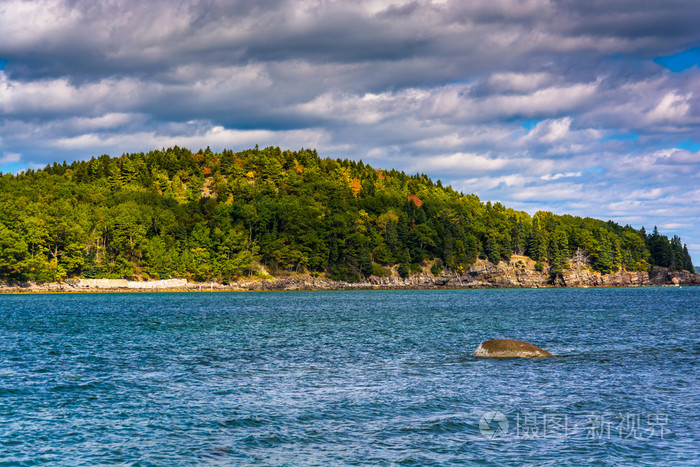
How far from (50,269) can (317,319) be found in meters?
117

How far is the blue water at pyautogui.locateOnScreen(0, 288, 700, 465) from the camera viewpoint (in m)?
16.8

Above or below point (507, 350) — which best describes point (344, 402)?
below

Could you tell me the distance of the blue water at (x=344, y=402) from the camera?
16781 millimetres

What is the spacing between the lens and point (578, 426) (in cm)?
1917

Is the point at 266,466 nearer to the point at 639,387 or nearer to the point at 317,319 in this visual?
the point at 639,387

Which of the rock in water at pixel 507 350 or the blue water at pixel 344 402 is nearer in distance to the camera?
the blue water at pixel 344 402

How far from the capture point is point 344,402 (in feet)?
74.7

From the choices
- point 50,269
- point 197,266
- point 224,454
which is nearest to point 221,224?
point 197,266

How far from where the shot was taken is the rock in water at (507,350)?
33.9 metres

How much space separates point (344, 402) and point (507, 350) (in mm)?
14896

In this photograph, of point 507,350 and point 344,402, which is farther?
point 507,350

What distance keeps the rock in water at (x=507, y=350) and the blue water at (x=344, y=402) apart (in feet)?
3.71

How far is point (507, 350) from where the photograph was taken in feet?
112

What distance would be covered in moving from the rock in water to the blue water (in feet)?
3.71
